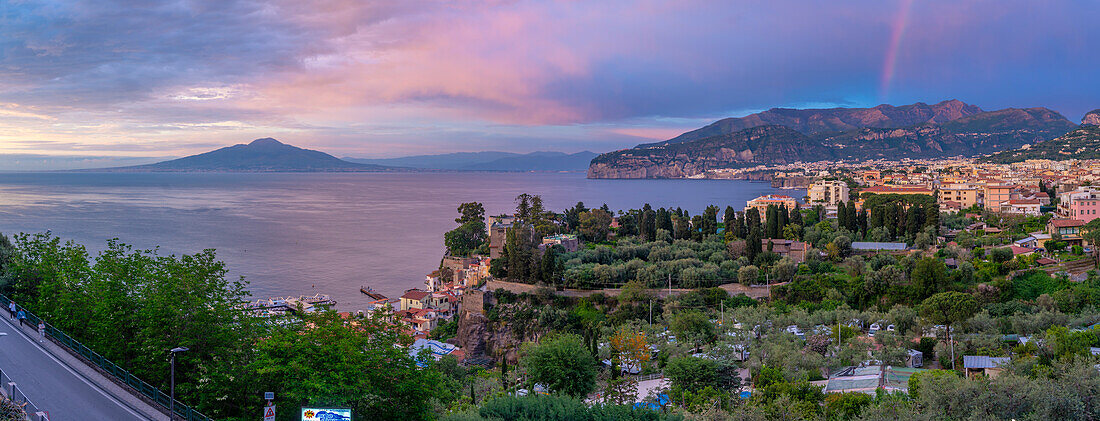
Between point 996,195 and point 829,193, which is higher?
point 996,195

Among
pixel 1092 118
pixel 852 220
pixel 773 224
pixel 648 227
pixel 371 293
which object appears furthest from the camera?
pixel 1092 118

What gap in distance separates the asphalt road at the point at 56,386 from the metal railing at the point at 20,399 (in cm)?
11

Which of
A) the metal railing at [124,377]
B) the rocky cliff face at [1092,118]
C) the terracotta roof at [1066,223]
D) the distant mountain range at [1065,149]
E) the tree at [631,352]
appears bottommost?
the tree at [631,352]

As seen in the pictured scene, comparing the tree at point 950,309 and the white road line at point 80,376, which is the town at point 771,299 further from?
the white road line at point 80,376

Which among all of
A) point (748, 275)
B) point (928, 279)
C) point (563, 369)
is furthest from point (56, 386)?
point (928, 279)

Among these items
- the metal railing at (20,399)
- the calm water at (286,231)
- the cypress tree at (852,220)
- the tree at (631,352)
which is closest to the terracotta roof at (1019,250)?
the cypress tree at (852,220)

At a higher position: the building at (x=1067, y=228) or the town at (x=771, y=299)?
the building at (x=1067, y=228)

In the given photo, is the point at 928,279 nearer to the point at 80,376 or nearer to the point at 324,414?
the point at 324,414

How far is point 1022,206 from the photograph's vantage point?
41.0 meters

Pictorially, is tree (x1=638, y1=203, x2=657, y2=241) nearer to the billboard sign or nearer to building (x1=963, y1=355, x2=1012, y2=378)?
building (x1=963, y1=355, x2=1012, y2=378)

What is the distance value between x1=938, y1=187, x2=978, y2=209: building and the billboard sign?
51.7 m

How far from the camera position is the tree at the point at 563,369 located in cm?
1498

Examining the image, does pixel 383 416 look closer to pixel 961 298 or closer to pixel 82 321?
pixel 82 321

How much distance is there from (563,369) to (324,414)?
7.29 m
